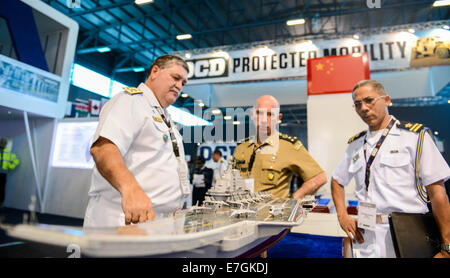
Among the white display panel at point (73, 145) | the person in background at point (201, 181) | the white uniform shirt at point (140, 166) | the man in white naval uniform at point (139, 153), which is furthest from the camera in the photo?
the person in background at point (201, 181)

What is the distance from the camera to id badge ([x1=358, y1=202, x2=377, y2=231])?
1.80 meters

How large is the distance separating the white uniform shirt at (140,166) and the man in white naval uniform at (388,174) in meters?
1.55

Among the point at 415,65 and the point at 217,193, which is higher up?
the point at 415,65

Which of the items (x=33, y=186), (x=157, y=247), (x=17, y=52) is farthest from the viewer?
(x=33, y=186)

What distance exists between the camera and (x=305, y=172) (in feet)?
9.30

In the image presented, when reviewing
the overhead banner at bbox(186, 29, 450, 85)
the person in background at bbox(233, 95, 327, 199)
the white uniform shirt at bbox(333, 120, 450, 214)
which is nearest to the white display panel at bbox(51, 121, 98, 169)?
the overhead banner at bbox(186, 29, 450, 85)

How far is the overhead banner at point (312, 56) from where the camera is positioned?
6.58 meters

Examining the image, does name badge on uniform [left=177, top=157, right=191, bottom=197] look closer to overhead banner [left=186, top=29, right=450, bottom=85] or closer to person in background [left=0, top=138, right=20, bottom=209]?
overhead banner [left=186, top=29, right=450, bottom=85]

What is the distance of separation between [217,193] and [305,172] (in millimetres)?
1471

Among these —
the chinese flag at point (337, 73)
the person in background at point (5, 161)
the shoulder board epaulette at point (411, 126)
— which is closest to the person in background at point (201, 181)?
the chinese flag at point (337, 73)

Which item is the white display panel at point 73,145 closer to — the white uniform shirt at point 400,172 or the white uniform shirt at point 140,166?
the white uniform shirt at point 140,166

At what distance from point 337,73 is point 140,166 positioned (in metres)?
4.29
